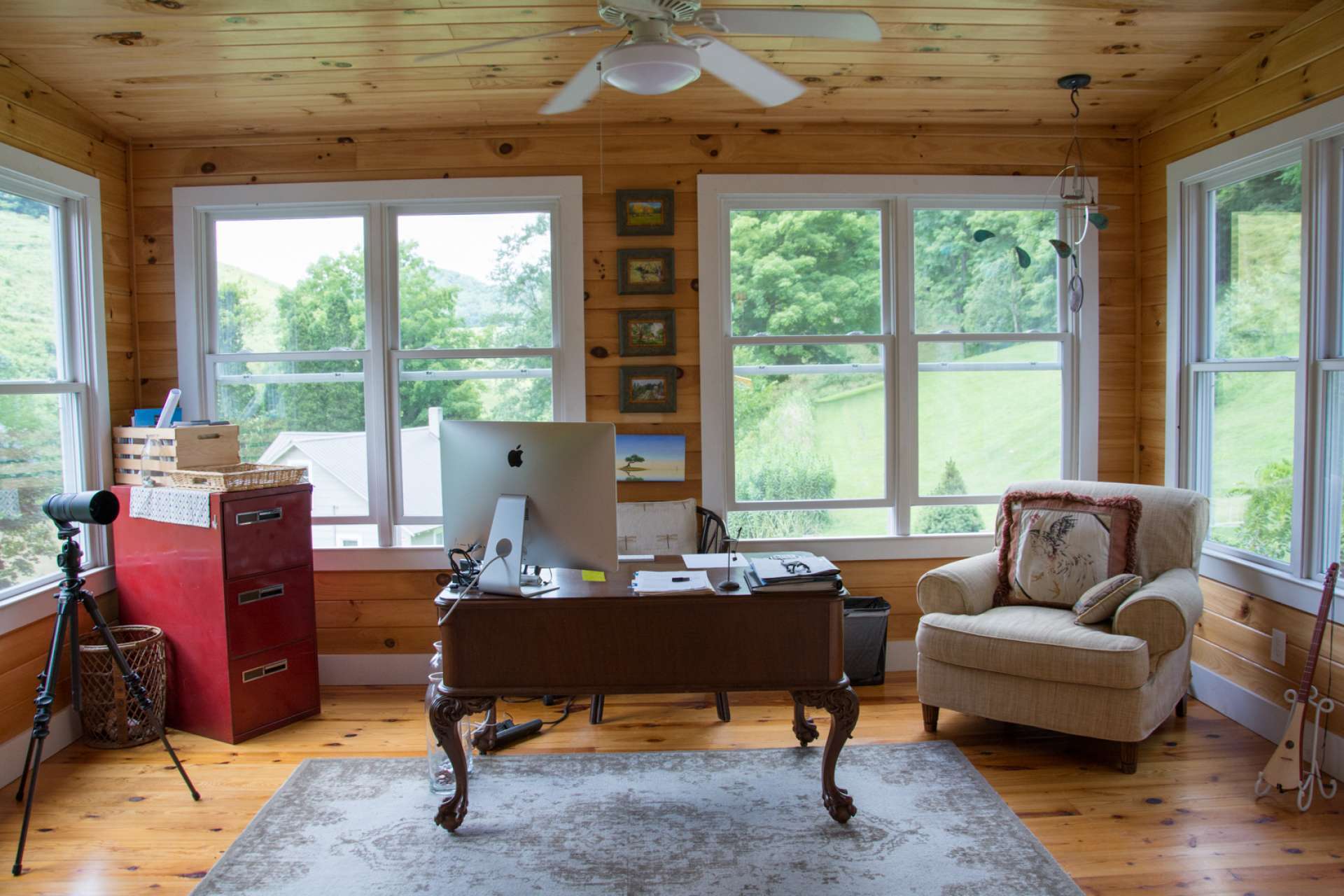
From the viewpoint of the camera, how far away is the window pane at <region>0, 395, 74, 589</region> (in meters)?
3.29

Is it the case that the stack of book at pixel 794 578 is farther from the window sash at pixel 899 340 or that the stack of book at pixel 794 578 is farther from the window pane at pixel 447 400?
the window pane at pixel 447 400

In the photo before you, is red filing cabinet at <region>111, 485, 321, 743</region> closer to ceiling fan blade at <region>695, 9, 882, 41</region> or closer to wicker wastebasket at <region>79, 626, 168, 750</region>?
wicker wastebasket at <region>79, 626, 168, 750</region>

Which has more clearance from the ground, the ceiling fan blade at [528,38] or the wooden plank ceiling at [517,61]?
the wooden plank ceiling at [517,61]

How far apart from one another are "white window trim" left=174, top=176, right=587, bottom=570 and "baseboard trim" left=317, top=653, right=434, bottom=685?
411 mm

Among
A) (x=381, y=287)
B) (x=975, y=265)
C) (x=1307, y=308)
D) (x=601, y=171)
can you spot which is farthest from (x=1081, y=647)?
(x=381, y=287)

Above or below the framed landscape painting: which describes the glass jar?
below

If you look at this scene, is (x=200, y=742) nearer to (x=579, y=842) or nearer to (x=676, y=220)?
(x=579, y=842)

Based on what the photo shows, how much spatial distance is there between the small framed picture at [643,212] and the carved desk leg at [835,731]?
2.17m

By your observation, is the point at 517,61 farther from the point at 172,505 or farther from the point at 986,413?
the point at 986,413

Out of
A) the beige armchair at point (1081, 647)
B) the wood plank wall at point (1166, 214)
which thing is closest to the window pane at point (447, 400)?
the beige armchair at point (1081, 647)

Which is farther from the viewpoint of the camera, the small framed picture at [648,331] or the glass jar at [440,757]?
the small framed picture at [648,331]

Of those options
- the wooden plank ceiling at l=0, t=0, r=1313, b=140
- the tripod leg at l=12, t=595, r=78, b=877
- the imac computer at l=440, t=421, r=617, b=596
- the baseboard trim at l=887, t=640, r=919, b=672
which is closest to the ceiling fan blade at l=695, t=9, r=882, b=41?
the wooden plank ceiling at l=0, t=0, r=1313, b=140

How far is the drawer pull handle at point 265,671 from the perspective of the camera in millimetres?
3508

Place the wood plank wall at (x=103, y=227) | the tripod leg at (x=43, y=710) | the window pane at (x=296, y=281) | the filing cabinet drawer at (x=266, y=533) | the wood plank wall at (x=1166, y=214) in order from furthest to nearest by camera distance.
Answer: the window pane at (x=296, y=281) < the filing cabinet drawer at (x=266, y=533) < the wood plank wall at (x=103, y=227) < the wood plank wall at (x=1166, y=214) < the tripod leg at (x=43, y=710)
